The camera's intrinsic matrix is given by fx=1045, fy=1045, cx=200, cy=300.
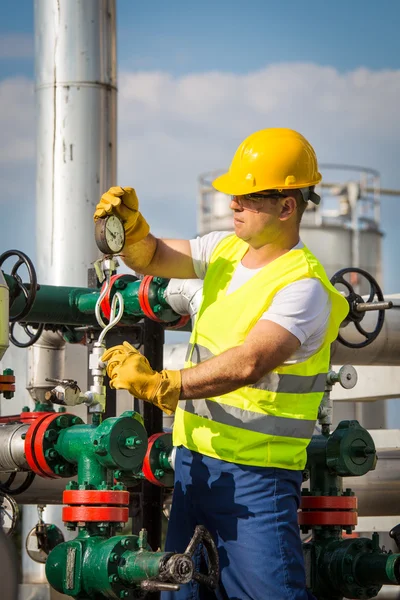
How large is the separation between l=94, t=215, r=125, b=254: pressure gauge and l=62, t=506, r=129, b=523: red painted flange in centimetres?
67

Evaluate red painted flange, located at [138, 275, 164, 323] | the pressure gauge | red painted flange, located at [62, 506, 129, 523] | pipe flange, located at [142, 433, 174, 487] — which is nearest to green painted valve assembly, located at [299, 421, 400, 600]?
pipe flange, located at [142, 433, 174, 487]

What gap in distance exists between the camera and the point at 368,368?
540 centimetres

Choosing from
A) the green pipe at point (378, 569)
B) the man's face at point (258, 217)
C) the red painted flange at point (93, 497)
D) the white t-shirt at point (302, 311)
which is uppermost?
the man's face at point (258, 217)

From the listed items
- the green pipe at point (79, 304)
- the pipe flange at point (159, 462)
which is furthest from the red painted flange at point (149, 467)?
the green pipe at point (79, 304)

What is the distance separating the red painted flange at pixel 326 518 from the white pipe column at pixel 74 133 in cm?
242

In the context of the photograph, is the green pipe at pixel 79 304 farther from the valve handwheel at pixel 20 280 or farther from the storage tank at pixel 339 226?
the storage tank at pixel 339 226

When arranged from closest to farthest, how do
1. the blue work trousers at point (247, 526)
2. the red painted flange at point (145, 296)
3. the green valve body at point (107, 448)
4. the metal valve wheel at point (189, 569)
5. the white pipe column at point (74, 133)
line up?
the metal valve wheel at point (189, 569) < the blue work trousers at point (247, 526) < the green valve body at point (107, 448) < the red painted flange at point (145, 296) < the white pipe column at point (74, 133)

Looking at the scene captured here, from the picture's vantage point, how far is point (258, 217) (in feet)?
8.95

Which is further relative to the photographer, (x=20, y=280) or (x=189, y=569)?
(x=20, y=280)

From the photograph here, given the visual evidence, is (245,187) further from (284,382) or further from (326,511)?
(326,511)

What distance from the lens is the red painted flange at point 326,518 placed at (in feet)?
10.8

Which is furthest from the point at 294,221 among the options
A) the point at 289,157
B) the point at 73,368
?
the point at 73,368

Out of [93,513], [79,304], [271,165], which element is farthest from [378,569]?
[79,304]

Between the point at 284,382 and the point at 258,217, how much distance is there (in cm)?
44
